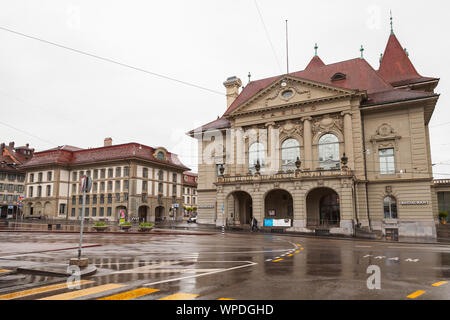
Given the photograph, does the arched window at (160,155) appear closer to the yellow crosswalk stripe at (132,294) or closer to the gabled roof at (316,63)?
the gabled roof at (316,63)

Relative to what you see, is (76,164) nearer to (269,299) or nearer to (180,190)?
(180,190)

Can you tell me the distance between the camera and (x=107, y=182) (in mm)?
62969

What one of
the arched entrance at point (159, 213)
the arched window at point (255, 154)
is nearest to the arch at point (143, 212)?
the arched entrance at point (159, 213)

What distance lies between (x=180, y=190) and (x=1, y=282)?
64856 mm

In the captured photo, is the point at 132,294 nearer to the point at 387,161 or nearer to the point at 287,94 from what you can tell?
the point at 387,161

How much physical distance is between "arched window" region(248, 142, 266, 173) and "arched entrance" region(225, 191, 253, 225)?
3634mm

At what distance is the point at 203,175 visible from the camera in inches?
1919

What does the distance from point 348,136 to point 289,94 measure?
8828mm

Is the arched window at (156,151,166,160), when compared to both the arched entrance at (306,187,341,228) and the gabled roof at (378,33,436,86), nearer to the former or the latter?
the arched entrance at (306,187,341,228)

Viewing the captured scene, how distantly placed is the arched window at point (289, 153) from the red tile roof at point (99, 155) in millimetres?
29274

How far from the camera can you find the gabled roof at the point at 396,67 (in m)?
42.9

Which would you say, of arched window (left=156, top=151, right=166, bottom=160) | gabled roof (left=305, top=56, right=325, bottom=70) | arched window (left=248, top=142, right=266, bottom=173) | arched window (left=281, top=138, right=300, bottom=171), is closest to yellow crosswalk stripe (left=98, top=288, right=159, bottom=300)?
arched window (left=281, top=138, right=300, bottom=171)

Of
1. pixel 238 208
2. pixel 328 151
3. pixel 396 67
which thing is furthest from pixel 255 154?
pixel 396 67
